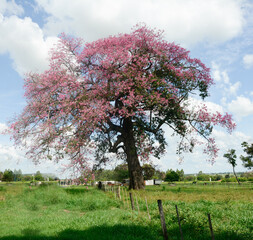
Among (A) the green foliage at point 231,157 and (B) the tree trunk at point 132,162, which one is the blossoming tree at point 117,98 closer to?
(B) the tree trunk at point 132,162

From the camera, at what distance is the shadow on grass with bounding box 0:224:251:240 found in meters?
9.46

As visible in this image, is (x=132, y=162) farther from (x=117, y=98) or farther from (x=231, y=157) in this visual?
(x=231, y=157)

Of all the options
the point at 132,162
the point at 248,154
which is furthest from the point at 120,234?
the point at 248,154

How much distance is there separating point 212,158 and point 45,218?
54.2 feet

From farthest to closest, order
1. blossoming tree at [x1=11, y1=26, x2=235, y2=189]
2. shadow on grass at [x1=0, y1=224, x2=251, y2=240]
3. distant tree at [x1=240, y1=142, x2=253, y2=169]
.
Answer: distant tree at [x1=240, y1=142, x2=253, y2=169] → blossoming tree at [x1=11, y1=26, x2=235, y2=189] → shadow on grass at [x1=0, y1=224, x2=251, y2=240]

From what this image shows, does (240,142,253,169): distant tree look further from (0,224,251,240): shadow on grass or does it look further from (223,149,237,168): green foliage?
(0,224,251,240): shadow on grass

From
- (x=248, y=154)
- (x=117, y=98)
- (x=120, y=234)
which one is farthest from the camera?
(x=248, y=154)

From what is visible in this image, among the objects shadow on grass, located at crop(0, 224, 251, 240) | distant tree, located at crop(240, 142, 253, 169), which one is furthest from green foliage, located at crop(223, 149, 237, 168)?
shadow on grass, located at crop(0, 224, 251, 240)

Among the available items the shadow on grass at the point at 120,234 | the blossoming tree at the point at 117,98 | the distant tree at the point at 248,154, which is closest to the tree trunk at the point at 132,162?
the blossoming tree at the point at 117,98

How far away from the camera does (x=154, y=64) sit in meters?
25.2

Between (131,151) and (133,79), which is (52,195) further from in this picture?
(133,79)

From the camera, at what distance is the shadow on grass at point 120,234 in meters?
9.46

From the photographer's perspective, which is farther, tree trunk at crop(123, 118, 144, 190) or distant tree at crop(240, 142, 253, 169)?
distant tree at crop(240, 142, 253, 169)

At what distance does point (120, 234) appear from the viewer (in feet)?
32.6
